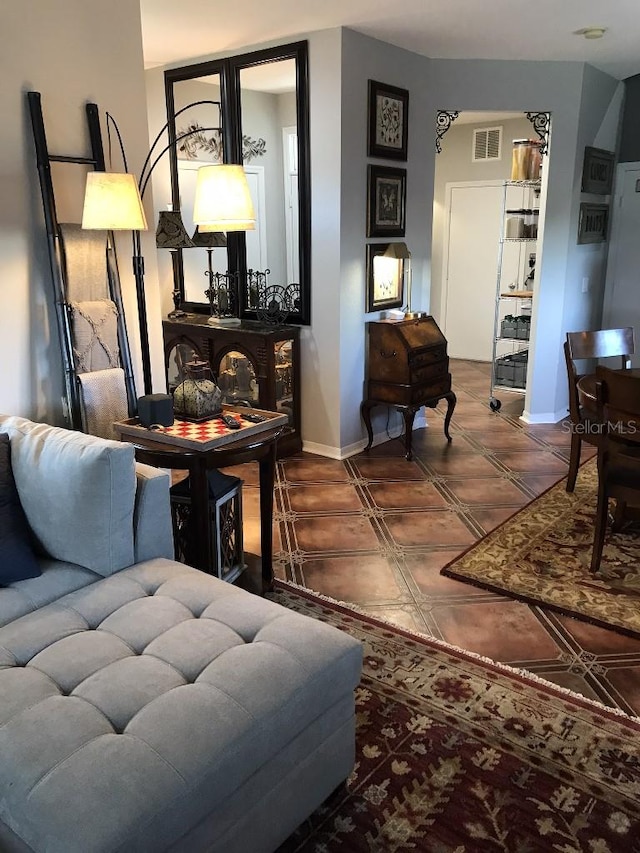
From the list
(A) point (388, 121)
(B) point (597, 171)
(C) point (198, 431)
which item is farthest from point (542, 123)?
(C) point (198, 431)

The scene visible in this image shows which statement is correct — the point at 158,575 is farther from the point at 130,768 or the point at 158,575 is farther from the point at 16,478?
the point at 130,768

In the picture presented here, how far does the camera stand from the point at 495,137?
24.2 ft

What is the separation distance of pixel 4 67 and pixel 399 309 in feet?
9.97

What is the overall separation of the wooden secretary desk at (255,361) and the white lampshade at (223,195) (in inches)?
66.7

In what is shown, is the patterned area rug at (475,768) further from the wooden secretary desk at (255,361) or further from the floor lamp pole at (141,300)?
the wooden secretary desk at (255,361)

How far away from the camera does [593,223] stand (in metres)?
5.66

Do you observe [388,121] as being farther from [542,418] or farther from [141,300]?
[542,418]

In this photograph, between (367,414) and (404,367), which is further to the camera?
(367,414)

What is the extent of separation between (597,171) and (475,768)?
4.91m

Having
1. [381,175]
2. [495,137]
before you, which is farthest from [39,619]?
[495,137]

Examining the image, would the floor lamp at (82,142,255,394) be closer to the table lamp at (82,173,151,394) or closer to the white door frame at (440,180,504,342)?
the table lamp at (82,173,151,394)

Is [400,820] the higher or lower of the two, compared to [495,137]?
lower

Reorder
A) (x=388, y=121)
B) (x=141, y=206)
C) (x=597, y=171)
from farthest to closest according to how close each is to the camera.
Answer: (x=597, y=171) → (x=388, y=121) → (x=141, y=206)

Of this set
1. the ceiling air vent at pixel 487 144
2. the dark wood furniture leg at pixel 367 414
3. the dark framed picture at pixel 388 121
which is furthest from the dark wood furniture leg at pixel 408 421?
the ceiling air vent at pixel 487 144
